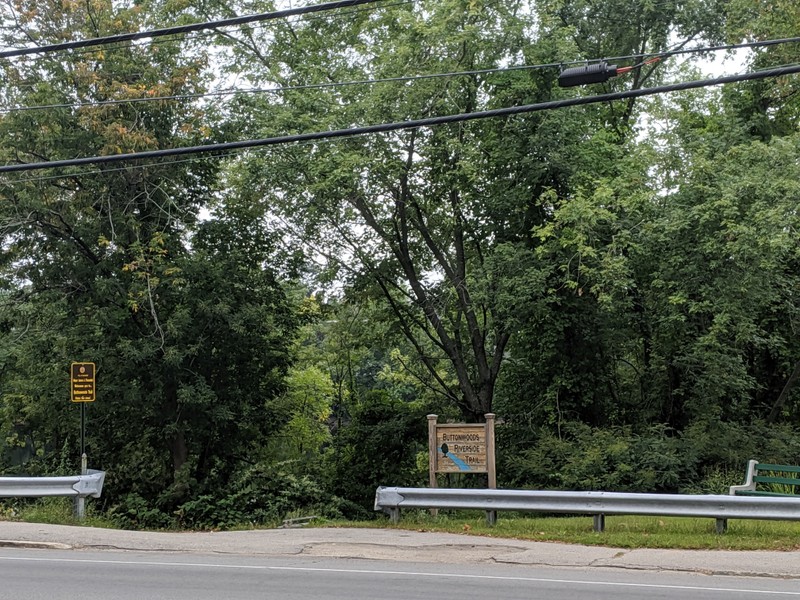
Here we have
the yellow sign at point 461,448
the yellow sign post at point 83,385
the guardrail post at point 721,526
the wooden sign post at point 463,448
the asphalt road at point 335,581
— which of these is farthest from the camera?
the yellow sign post at point 83,385

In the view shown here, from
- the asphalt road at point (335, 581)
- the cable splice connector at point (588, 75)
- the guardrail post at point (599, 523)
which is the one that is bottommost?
the asphalt road at point (335, 581)

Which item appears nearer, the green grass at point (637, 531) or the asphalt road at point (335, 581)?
the asphalt road at point (335, 581)

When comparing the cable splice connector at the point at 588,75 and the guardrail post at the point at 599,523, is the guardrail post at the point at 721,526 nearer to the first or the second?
the guardrail post at the point at 599,523

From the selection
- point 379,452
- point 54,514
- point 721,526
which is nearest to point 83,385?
point 54,514

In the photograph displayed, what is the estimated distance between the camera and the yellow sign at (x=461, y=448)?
51.9 ft

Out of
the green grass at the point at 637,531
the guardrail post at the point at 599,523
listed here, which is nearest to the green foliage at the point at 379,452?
the green grass at the point at 637,531

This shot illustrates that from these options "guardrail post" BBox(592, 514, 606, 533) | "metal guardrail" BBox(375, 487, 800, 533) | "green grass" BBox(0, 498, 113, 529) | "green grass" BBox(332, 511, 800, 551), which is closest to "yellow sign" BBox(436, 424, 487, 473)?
"green grass" BBox(332, 511, 800, 551)

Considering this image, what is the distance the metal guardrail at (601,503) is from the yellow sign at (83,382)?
638 centimetres

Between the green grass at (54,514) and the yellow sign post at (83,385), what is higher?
the yellow sign post at (83,385)

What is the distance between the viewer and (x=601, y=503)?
13.6 metres

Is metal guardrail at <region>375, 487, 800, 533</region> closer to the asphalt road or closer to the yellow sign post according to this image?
the asphalt road

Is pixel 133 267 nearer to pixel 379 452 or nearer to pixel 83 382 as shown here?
pixel 83 382

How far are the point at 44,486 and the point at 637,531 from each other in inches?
428

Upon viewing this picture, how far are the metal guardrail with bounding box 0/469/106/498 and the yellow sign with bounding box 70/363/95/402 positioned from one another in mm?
1616
